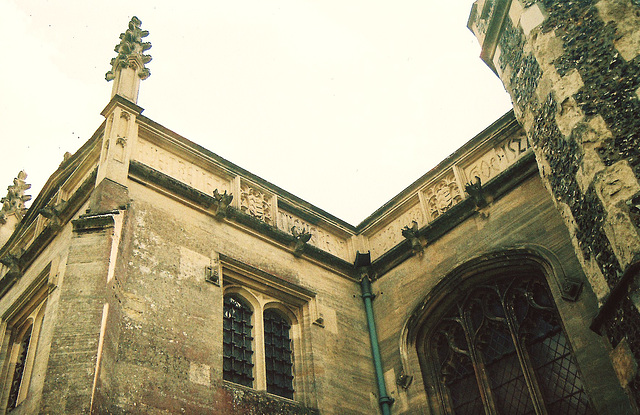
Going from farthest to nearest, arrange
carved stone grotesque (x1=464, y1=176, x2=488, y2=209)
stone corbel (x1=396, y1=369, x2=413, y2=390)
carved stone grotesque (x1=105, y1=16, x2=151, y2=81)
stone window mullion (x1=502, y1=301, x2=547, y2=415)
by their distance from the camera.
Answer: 1. carved stone grotesque (x1=105, y1=16, x2=151, y2=81)
2. carved stone grotesque (x1=464, y1=176, x2=488, y2=209)
3. stone corbel (x1=396, y1=369, x2=413, y2=390)
4. stone window mullion (x1=502, y1=301, x2=547, y2=415)

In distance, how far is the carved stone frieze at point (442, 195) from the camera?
1016 centimetres

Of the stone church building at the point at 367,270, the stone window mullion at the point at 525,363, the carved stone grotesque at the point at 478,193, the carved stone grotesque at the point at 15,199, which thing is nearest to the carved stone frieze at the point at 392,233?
the stone church building at the point at 367,270

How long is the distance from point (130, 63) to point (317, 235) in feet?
13.5

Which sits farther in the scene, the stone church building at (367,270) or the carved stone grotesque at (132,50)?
the carved stone grotesque at (132,50)

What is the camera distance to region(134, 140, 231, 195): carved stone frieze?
30.2ft

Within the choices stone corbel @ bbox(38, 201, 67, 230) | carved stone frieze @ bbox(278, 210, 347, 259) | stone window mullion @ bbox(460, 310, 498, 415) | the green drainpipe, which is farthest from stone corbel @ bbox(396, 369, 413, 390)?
stone corbel @ bbox(38, 201, 67, 230)

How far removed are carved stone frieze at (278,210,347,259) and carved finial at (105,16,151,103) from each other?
3.00 metres

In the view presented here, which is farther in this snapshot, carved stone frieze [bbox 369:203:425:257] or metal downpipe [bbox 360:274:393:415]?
carved stone frieze [bbox 369:203:425:257]

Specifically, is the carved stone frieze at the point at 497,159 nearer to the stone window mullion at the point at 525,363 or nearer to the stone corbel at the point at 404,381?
the stone window mullion at the point at 525,363

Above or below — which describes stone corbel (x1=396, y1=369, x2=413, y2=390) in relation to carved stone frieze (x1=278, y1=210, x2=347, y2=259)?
below

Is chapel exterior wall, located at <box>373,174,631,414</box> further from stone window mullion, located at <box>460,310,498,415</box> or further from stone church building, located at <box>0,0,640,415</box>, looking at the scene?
stone window mullion, located at <box>460,310,498,415</box>

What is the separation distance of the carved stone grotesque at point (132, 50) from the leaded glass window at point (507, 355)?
616cm

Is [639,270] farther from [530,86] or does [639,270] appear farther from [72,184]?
[72,184]

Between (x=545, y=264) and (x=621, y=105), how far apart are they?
2.99 meters
